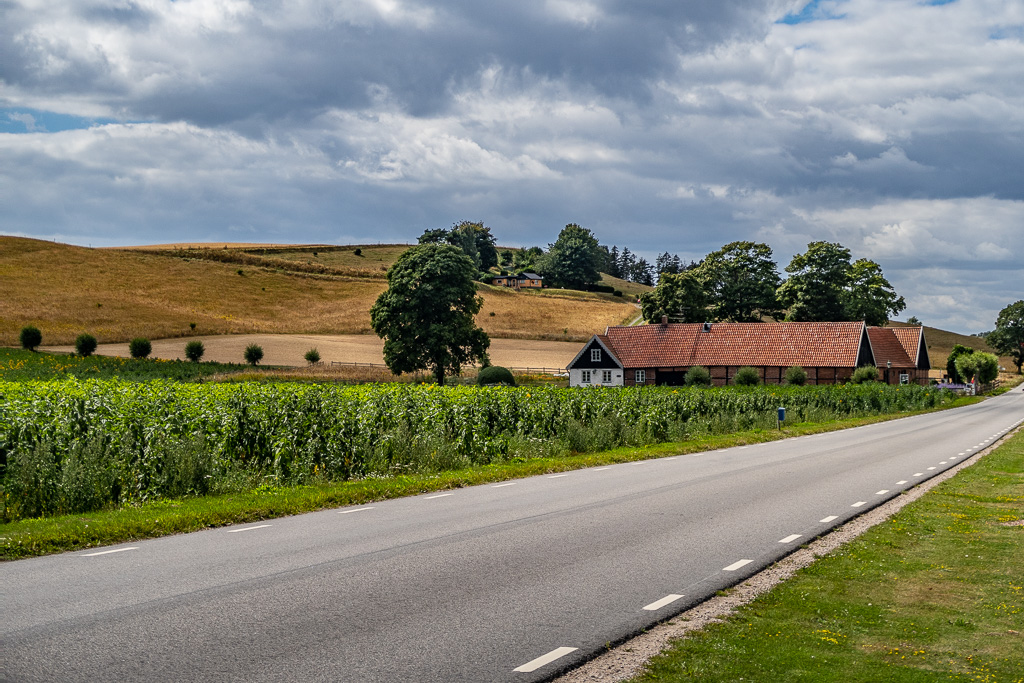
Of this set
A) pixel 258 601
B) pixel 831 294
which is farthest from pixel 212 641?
pixel 831 294

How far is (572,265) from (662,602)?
17006 cm

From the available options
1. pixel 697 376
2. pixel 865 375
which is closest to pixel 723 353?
pixel 697 376

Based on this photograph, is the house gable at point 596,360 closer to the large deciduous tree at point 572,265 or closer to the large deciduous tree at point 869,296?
the large deciduous tree at point 869,296

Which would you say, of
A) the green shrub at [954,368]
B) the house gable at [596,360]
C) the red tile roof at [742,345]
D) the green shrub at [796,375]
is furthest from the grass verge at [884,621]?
the green shrub at [954,368]

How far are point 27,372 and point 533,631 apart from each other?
5293 centimetres

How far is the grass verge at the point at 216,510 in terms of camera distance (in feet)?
33.8

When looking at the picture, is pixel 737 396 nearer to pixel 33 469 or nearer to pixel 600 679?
pixel 33 469

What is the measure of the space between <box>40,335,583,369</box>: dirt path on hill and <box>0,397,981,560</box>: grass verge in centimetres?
6437

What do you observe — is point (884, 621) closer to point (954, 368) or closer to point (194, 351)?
point (194, 351)

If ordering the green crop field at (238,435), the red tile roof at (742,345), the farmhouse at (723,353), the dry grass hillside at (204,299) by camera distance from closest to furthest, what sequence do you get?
the green crop field at (238,435)
the farmhouse at (723,353)
the red tile roof at (742,345)
the dry grass hillside at (204,299)

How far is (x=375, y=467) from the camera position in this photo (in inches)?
685

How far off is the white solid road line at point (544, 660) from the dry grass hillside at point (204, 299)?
82671 millimetres

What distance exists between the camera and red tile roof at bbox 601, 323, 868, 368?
74125mm

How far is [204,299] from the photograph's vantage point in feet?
362
